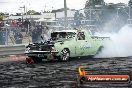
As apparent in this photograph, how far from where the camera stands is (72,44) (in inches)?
757

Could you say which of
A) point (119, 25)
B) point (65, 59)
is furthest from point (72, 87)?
point (119, 25)

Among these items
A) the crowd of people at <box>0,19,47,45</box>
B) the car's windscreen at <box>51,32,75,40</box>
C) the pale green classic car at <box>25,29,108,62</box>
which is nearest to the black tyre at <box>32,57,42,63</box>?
the pale green classic car at <box>25,29,108,62</box>

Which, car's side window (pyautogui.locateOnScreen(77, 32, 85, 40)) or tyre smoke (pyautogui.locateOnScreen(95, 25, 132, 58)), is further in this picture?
tyre smoke (pyautogui.locateOnScreen(95, 25, 132, 58))

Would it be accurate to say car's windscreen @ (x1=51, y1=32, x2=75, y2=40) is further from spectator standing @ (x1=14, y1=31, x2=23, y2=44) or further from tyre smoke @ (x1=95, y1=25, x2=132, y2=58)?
spectator standing @ (x1=14, y1=31, x2=23, y2=44)

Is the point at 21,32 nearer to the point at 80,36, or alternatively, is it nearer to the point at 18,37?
the point at 18,37

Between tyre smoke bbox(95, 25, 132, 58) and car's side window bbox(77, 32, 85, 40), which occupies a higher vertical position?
car's side window bbox(77, 32, 85, 40)

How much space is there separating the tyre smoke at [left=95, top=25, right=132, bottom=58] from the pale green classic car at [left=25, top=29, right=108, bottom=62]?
1.60ft

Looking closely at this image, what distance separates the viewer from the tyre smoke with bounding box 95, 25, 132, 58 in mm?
21516

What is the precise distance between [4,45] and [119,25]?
1133 centimetres

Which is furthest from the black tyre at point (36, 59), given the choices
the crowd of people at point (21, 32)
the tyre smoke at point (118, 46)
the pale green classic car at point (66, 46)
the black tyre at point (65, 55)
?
the crowd of people at point (21, 32)

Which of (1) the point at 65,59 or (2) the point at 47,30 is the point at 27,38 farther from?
(1) the point at 65,59

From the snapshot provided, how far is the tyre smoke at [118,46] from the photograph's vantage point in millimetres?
21516

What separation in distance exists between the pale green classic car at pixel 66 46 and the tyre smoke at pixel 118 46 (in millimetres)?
488

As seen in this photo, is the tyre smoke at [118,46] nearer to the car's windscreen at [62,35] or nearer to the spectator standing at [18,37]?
the car's windscreen at [62,35]
